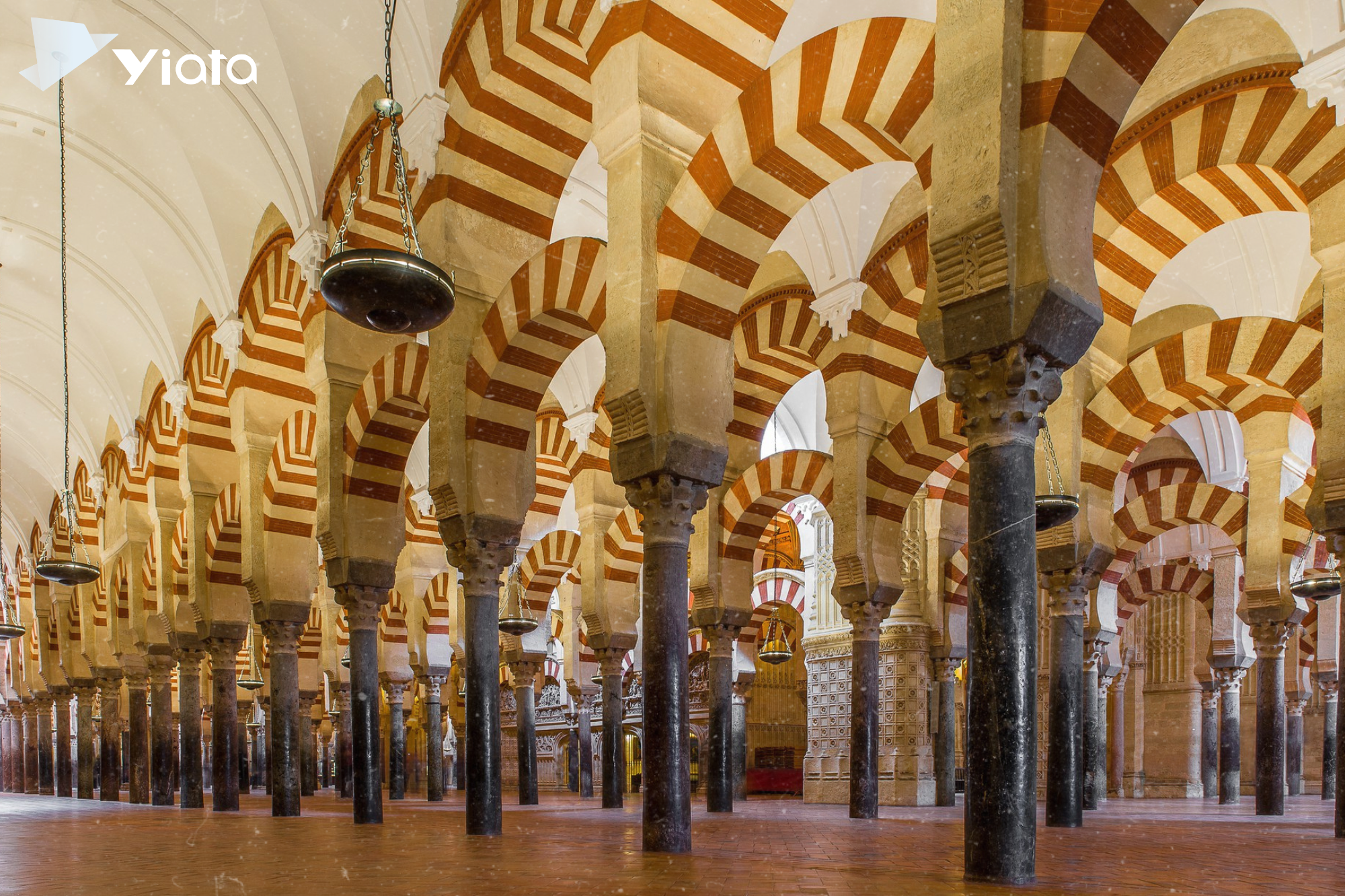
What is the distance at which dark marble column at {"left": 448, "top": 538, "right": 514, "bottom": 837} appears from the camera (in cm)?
660

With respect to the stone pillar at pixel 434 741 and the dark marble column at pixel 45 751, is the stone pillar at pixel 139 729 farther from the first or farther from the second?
the dark marble column at pixel 45 751

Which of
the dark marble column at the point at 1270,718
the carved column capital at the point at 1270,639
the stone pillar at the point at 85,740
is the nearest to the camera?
the dark marble column at the point at 1270,718

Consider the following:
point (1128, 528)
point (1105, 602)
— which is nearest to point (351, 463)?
point (1105, 602)

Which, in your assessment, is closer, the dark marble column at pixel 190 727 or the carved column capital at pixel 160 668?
the dark marble column at pixel 190 727

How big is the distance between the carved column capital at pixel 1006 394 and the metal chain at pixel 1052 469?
Answer: 120 inches

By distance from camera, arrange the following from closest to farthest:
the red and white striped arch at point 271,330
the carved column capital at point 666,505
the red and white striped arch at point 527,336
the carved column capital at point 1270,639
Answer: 1. the carved column capital at point 666,505
2. the red and white striped arch at point 527,336
3. the carved column capital at point 1270,639
4. the red and white striped arch at point 271,330

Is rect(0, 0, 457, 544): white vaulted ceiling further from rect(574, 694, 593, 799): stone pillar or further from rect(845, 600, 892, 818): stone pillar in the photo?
rect(574, 694, 593, 799): stone pillar

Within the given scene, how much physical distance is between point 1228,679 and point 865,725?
6723 mm

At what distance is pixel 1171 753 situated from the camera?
639 inches

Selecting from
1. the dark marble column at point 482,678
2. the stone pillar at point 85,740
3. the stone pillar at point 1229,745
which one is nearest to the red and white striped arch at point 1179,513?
the stone pillar at point 1229,745

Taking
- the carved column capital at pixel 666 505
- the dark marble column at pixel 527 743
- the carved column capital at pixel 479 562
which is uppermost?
the carved column capital at pixel 666 505

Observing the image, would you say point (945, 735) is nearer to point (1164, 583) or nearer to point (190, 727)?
point (1164, 583)

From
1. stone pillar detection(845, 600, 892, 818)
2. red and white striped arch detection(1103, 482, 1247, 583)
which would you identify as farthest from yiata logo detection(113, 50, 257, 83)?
red and white striped arch detection(1103, 482, 1247, 583)

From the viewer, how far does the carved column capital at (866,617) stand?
27.6 ft
